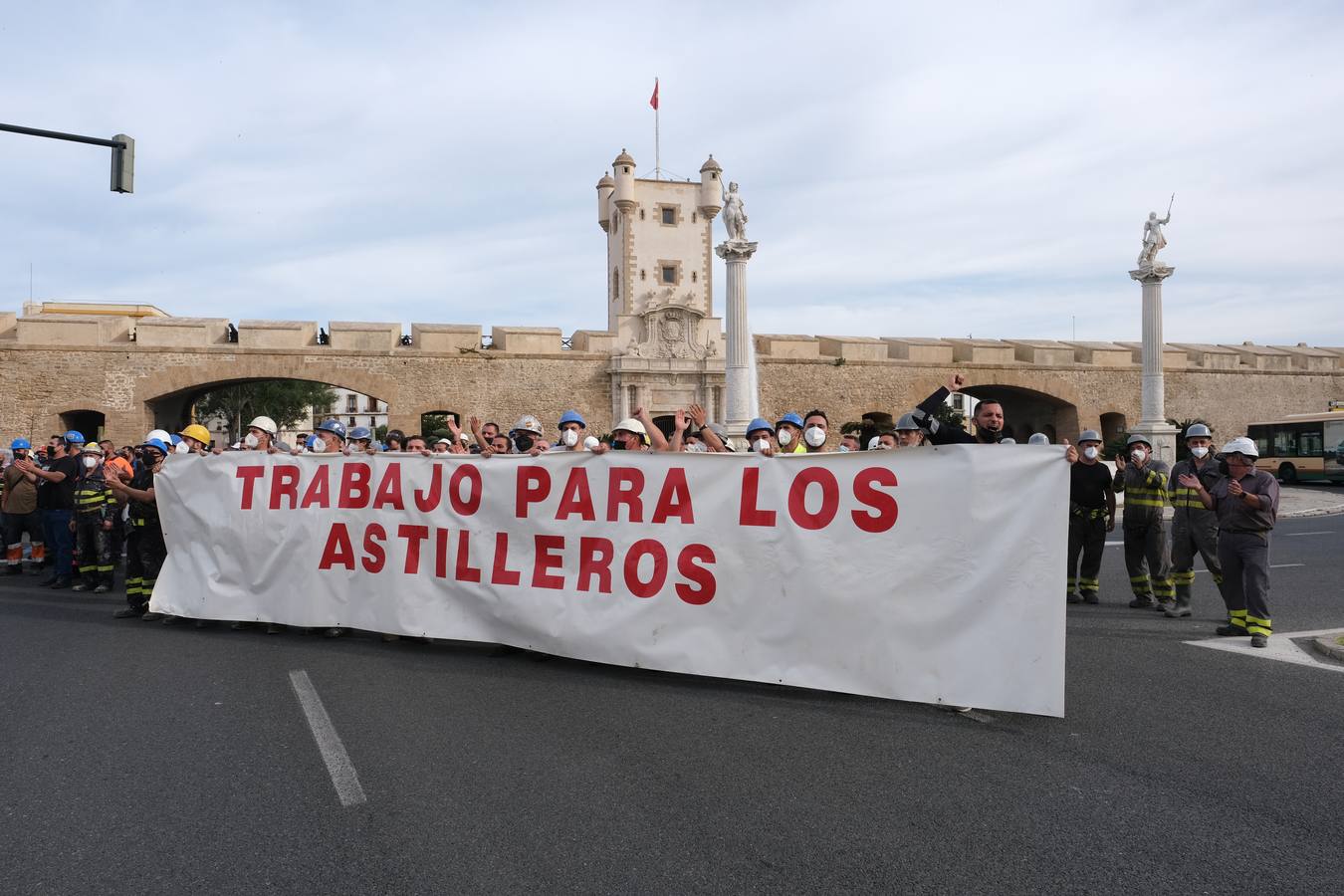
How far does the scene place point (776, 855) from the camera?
11.0 ft

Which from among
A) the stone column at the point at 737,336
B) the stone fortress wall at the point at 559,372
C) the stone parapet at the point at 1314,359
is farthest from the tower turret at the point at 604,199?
the stone parapet at the point at 1314,359

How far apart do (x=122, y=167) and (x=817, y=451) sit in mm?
10882

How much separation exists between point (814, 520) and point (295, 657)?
13.7 ft

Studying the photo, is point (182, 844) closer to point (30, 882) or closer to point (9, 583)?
point (30, 882)

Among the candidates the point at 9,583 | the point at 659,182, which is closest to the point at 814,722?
the point at 9,583

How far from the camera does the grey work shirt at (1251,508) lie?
7.06 meters

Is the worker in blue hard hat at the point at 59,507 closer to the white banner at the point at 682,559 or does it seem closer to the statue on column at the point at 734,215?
the white banner at the point at 682,559

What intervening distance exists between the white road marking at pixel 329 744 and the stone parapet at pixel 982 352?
37.6 m

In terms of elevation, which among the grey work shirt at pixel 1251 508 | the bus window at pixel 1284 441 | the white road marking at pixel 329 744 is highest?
the bus window at pixel 1284 441

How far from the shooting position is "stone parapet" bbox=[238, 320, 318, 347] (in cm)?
3222

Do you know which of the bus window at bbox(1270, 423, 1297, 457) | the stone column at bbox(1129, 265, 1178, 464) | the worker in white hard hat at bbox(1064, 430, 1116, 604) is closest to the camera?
the worker in white hard hat at bbox(1064, 430, 1116, 604)

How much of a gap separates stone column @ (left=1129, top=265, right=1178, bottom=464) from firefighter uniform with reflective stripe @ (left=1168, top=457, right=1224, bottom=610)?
22.2 m

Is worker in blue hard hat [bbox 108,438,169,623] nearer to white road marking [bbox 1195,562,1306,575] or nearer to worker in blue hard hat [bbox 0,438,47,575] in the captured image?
worker in blue hard hat [bbox 0,438,47,575]

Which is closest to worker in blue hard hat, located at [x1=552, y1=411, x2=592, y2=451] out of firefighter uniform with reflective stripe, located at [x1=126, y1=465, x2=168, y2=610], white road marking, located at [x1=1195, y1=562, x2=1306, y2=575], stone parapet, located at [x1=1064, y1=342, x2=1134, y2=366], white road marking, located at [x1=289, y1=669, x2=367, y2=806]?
white road marking, located at [x1=289, y1=669, x2=367, y2=806]
